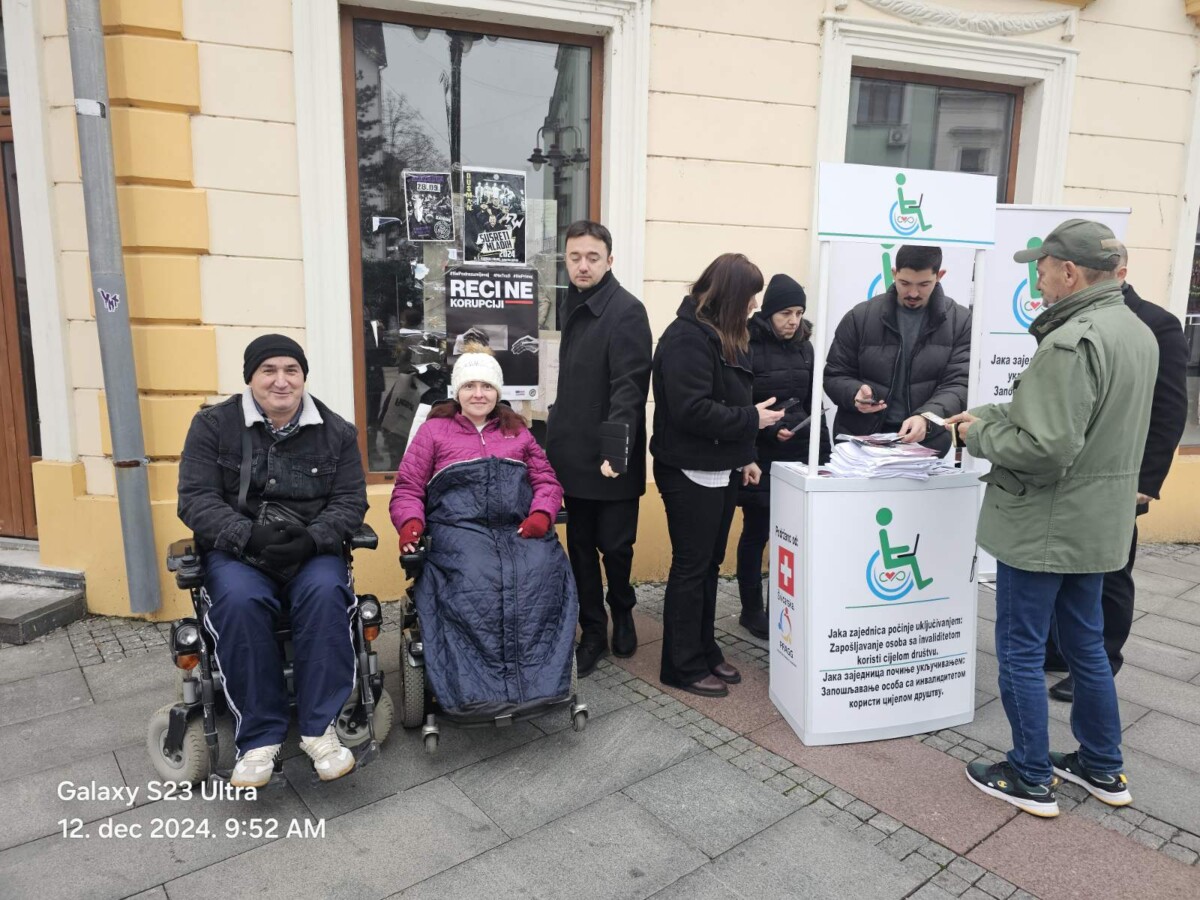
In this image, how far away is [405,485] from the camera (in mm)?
3314

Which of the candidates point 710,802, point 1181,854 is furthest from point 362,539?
point 1181,854

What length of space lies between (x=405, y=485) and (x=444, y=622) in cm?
64

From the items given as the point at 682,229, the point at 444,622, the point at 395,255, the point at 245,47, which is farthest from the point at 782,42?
the point at 444,622

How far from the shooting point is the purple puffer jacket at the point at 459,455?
10.8 ft

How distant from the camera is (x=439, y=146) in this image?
476 centimetres

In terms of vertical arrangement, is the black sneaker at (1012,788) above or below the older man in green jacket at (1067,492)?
below

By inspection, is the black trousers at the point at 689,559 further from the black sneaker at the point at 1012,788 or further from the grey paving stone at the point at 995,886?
the grey paving stone at the point at 995,886

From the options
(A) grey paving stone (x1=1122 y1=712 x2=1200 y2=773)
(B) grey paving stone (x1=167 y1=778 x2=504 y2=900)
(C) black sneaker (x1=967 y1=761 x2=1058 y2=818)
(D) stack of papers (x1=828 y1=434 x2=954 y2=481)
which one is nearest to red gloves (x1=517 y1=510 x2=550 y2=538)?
(B) grey paving stone (x1=167 y1=778 x2=504 y2=900)

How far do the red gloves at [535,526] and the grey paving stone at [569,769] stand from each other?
811mm

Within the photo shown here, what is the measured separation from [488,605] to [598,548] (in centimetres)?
103

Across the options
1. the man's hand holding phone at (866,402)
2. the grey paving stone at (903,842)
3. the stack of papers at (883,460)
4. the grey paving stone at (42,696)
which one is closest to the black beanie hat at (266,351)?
the grey paving stone at (42,696)

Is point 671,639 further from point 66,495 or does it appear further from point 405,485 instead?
point 66,495

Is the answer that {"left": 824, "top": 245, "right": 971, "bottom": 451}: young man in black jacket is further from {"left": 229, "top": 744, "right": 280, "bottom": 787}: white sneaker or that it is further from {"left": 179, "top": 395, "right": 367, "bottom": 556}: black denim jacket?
{"left": 229, "top": 744, "right": 280, "bottom": 787}: white sneaker

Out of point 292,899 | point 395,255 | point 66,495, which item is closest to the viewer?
point 292,899
